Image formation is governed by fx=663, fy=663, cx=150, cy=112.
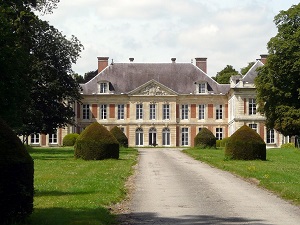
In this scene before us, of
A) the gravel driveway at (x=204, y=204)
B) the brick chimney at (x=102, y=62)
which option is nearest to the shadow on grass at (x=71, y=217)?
the gravel driveway at (x=204, y=204)

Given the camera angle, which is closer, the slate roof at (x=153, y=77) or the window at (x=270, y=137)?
the window at (x=270, y=137)

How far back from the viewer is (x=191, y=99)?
67.0 meters

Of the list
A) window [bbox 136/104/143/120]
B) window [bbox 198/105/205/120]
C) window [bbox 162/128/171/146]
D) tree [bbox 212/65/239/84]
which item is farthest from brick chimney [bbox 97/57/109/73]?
tree [bbox 212/65/239/84]

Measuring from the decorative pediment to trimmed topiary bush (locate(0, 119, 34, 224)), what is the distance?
188 feet

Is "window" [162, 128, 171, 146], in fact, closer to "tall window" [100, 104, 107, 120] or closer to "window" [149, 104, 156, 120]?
"window" [149, 104, 156, 120]

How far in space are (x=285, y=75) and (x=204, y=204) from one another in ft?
102

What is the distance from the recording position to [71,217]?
32.7ft

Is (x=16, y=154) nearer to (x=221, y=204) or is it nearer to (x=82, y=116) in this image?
(x=221, y=204)

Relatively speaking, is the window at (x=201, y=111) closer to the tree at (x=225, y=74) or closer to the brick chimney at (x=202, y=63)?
the brick chimney at (x=202, y=63)

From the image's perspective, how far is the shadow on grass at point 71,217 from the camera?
9.43 meters

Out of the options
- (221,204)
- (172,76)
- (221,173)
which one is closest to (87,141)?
(221,173)

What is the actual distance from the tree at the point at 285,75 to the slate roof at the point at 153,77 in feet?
78.1

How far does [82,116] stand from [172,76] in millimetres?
10094

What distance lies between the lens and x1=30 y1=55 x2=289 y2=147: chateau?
66.9m
